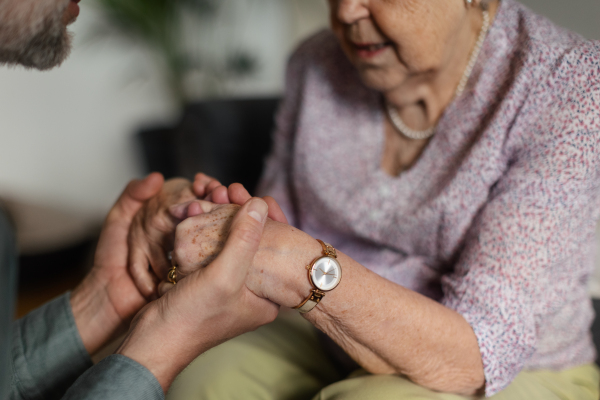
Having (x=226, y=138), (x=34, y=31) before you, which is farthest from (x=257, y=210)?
(x=226, y=138)

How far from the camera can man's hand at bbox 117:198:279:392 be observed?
21.9 inches

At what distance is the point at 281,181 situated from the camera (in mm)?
1257

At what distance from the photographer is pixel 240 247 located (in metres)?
0.56

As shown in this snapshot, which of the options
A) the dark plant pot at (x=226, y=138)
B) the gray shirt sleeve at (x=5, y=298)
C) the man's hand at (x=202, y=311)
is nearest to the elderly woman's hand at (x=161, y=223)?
the man's hand at (x=202, y=311)

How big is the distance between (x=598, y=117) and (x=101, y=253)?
3.02ft

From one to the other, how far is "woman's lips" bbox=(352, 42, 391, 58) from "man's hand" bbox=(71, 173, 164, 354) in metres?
0.48

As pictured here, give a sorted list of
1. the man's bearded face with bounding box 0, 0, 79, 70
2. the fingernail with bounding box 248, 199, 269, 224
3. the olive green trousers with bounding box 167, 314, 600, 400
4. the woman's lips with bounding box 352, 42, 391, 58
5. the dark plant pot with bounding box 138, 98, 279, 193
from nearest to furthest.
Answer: the man's bearded face with bounding box 0, 0, 79, 70, the fingernail with bounding box 248, 199, 269, 224, the olive green trousers with bounding box 167, 314, 600, 400, the woman's lips with bounding box 352, 42, 391, 58, the dark plant pot with bounding box 138, 98, 279, 193

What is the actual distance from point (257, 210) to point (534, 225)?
436mm

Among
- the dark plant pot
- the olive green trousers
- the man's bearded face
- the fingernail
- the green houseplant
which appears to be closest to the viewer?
the man's bearded face

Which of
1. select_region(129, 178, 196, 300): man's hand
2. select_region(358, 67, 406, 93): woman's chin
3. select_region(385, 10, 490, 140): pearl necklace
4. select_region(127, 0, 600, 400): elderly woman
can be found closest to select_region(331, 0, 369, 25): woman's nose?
select_region(127, 0, 600, 400): elderly woman

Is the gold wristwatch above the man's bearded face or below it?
below

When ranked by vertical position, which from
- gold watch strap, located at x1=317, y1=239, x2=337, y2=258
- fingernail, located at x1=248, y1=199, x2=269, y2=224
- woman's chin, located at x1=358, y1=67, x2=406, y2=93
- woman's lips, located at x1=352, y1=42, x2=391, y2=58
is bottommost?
gold watch strap, located at x1=317, y1=239, x2=337, y2=258

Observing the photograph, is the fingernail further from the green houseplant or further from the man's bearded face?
the green houseplant

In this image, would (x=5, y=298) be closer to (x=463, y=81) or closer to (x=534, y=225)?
(x=534, y=225)
